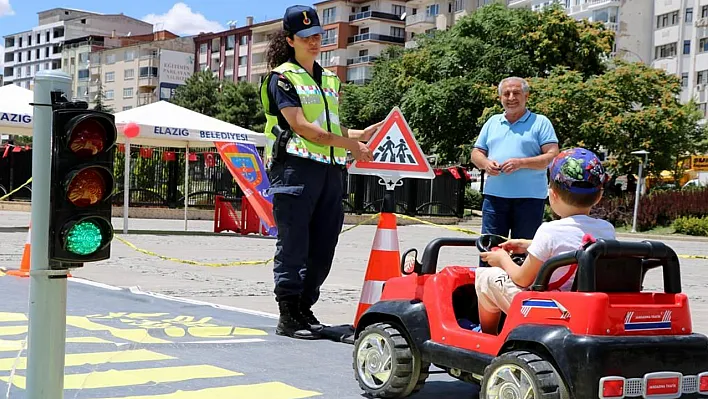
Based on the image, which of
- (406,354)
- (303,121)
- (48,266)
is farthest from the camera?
(303,121)

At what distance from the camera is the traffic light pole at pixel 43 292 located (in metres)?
2.95

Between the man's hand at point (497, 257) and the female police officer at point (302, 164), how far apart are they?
2061 millimetres

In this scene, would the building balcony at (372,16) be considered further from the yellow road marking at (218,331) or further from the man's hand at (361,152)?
the yellow road marking at (218,331)

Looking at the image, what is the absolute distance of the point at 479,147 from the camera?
655 cm

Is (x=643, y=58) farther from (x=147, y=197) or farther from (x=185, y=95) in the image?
(x=147, y=197)

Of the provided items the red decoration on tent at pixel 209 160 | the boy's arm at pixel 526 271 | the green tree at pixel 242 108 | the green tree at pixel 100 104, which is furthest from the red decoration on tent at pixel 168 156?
the green tree at pixel 242 108

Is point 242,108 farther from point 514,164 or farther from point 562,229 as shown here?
point 562,229

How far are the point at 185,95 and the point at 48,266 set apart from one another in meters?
78.0

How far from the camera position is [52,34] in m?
141

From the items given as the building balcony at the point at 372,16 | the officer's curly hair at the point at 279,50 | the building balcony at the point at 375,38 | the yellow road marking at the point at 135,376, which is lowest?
the yellow road marking at the point at 135,376

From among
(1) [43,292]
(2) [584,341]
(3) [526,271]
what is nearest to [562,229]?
(3) [526,271]

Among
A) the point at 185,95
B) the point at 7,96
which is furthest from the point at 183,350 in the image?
the point at 185,95

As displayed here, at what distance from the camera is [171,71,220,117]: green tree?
254 feet

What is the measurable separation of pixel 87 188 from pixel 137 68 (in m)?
115
